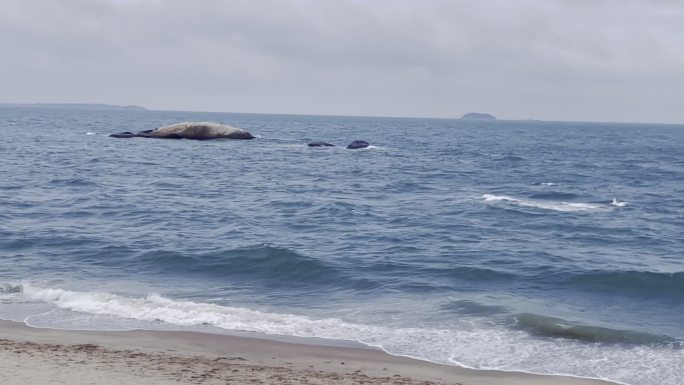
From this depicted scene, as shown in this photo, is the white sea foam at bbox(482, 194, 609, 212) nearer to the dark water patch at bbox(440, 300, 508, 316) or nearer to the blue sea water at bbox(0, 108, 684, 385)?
the blue sea water at bbox(0, 108, 684, 385)

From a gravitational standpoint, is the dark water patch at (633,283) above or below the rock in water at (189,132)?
below

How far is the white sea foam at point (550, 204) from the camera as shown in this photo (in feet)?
134

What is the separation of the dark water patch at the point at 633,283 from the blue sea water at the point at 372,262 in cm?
8

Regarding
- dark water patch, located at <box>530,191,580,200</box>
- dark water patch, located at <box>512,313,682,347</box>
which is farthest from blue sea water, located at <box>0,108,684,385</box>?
dark water patch, located at <box>530,191,580,200</box>

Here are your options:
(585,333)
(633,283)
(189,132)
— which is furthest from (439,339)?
(189,132)

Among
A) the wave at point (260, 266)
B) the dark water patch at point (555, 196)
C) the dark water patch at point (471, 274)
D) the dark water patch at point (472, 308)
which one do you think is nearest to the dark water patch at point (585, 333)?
the dark water patch at point (472, 308)

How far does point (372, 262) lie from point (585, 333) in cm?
900

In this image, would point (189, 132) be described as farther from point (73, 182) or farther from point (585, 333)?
point (585, 333)

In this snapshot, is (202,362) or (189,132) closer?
(202,362)

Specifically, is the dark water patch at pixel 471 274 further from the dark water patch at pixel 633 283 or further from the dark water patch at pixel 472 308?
the dark water patch at pixel 472 308

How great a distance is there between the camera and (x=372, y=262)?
89.3 feet

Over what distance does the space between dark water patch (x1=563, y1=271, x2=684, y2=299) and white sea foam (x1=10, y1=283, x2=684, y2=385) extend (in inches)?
229

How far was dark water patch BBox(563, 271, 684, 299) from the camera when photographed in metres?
24.4

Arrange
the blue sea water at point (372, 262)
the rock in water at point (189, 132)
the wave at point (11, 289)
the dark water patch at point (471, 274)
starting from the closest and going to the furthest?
the blue sea water at point (372, 262) < the wave at point (11, 289) < the dark water patch at point (471, 274) < the rock in water at point (189, 132)
